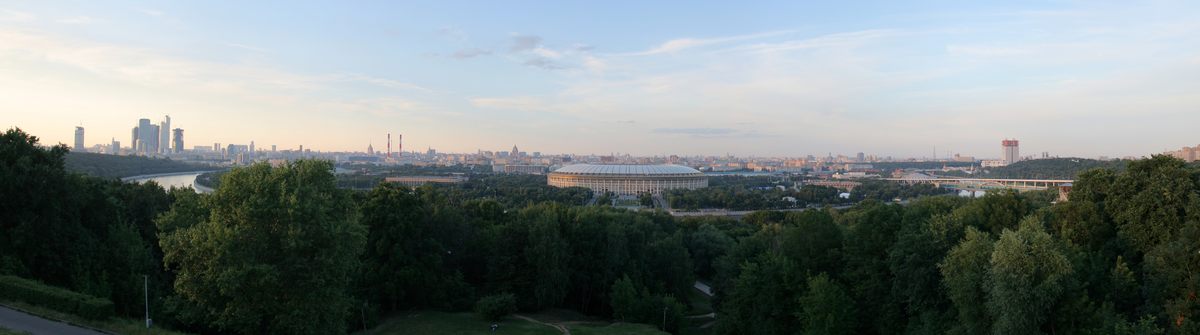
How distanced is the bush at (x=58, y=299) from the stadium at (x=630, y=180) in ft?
360

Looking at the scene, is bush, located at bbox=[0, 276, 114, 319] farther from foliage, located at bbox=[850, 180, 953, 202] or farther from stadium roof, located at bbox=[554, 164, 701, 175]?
stadium roof, located at bbox=[554, 164, 701, 175]

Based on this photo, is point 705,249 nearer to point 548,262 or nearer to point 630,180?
point 548,262

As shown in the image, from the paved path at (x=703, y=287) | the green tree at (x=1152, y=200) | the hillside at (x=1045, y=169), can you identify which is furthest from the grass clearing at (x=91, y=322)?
the hillside at (x=1045, y=169)

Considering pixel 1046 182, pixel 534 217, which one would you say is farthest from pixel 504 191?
pixel 1046 182

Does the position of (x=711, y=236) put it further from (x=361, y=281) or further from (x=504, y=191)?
(x=504, y=191)

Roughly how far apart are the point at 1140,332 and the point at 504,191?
75186mm

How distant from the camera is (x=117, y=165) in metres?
122

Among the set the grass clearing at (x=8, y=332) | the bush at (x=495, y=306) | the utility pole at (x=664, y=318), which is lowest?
the utility pole at (x=664, y=318)

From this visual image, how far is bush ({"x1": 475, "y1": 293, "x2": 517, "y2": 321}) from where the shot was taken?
24.5m

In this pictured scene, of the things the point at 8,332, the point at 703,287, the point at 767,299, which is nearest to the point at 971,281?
the point at 767,299

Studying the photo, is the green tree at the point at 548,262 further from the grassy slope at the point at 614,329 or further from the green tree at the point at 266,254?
the green tree at the point at 266,254

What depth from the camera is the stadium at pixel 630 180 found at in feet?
416

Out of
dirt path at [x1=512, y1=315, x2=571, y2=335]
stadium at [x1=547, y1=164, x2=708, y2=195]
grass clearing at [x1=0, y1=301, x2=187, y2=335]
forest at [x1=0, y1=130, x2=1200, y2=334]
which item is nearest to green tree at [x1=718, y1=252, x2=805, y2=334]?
forest at [x1=0, y1=130, x2=1200, y2=334]

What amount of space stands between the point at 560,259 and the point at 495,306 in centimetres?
549
